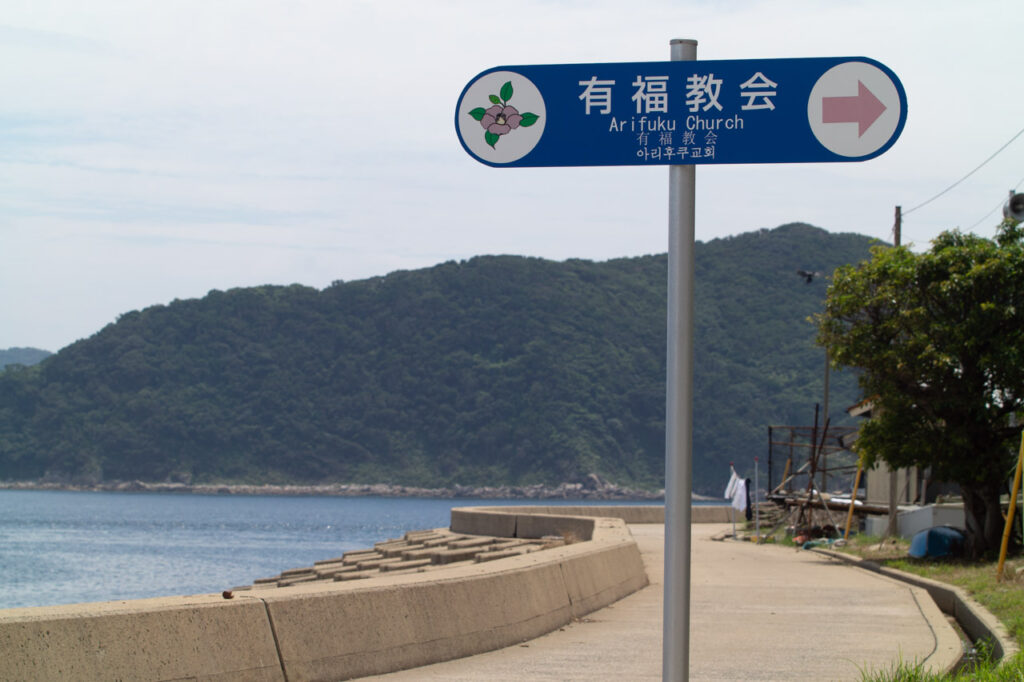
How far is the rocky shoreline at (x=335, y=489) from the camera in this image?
13362cm

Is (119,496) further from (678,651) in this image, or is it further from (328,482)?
(678,651)

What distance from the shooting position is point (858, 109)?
5.05 metres

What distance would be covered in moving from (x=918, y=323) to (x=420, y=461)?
411ft

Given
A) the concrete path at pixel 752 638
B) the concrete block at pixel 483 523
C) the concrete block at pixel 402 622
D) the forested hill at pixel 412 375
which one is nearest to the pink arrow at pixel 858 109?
the concrete path at pixel 752 638

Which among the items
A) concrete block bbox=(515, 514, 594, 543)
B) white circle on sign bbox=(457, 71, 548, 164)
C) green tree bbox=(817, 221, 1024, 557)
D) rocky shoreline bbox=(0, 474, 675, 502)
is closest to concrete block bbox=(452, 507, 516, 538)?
concrete block bbox=(515, 514, 594, 543)

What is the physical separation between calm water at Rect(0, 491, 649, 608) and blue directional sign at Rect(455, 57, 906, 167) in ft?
125

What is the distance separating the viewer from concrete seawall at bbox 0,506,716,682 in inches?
246

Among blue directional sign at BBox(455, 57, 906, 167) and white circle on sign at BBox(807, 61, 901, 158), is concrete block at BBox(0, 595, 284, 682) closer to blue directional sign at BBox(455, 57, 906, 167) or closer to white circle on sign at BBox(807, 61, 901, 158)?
blue directional sign at BBox(455, 57, 906, 167)

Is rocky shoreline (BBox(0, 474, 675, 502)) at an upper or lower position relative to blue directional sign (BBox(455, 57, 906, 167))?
lower

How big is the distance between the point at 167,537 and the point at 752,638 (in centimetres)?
7693

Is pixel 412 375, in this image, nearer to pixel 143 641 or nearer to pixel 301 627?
pixel 301 627

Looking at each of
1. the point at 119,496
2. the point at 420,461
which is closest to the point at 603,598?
the point at 420,461

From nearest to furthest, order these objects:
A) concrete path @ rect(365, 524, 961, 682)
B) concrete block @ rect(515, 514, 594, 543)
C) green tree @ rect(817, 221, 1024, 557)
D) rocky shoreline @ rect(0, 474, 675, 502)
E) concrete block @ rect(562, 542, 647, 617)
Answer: concrete path @ rect(365, 524, 961, 682) → concrete block @ rect(562, 542, 647, 617) → green tree @ rect(817, 221, 1024, 557) → concrete block @ rect(515, 514, 594, 543) → rocky shoreline @ rect(0, 474, 675, 502)

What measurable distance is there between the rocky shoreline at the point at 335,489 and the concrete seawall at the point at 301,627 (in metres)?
121
